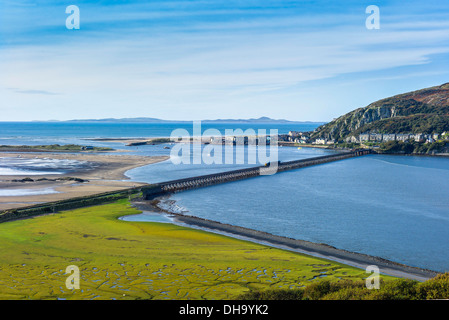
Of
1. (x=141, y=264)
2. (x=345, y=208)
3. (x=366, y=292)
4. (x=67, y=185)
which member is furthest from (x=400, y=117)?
(x=366, y=292)

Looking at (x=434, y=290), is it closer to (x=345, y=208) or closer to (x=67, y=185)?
(x=345, y=208)

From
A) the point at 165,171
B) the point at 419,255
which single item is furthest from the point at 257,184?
the point at 419,255

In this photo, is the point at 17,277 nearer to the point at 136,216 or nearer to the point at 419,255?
the point at 136,216

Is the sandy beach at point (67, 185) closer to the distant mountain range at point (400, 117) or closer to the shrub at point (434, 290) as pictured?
the shrub at point (434, 290)

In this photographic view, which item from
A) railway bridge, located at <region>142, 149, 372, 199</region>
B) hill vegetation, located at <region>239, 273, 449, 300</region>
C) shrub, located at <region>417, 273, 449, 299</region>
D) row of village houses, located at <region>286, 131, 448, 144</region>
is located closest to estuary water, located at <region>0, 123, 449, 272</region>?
railway bridge, located at <region>142, 149, 372, 199</region>

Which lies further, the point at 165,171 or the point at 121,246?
the point at 165,171

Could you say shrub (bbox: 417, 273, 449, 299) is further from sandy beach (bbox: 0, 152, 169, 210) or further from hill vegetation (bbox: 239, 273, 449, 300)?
sandy beach (bbox: 0, 152, 169, 210)
